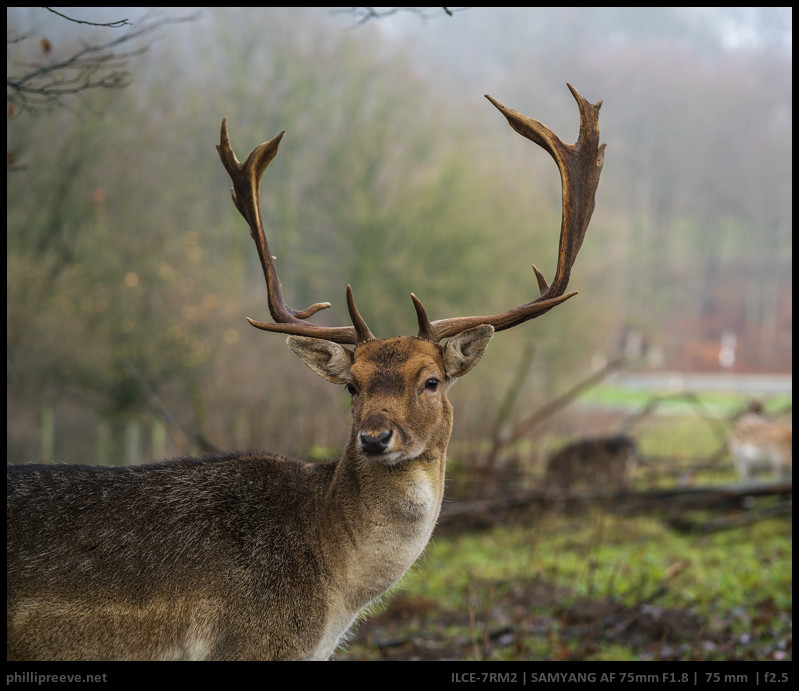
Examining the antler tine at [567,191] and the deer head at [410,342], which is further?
the antler tine at [567,191]

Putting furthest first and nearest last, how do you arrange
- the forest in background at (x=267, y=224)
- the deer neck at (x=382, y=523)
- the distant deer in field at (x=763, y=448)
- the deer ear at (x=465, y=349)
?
the forest in background at (x=267, y=224), the distant deer in field at (x=763, y=448), the deer ear at (x=465, y=349), the deer neck at (x=382, y=523)

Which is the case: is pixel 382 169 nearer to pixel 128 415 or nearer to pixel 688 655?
pixel 128 415

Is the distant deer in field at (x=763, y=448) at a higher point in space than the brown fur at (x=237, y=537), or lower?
lower

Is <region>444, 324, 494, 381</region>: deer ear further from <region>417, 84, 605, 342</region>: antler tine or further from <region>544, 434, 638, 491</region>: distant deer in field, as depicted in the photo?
<region>544, 434, 638, 491</region>: distant deer in field

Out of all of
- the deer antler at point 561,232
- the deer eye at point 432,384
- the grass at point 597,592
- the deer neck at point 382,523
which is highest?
the deer antler at point 561,232

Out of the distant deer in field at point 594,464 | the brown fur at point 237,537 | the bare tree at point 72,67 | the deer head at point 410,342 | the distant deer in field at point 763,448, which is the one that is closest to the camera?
the brown fur at point 237,537

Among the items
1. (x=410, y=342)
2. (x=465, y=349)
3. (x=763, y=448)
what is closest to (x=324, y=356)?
(x=410, y=342)

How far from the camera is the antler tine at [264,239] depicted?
4.74m

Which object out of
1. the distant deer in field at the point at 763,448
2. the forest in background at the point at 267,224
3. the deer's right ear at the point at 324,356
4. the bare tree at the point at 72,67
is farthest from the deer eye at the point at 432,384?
the distant deer in field at the point at 763,448

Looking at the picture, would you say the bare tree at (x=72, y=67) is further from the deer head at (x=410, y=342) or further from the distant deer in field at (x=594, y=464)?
the distant deer in field at (x=594, y=464)

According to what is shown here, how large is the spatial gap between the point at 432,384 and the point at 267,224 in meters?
23.8

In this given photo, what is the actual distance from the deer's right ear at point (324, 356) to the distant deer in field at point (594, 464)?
8.18 metres

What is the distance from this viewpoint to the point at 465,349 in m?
4.53

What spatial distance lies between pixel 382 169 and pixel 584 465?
15.7 meters
